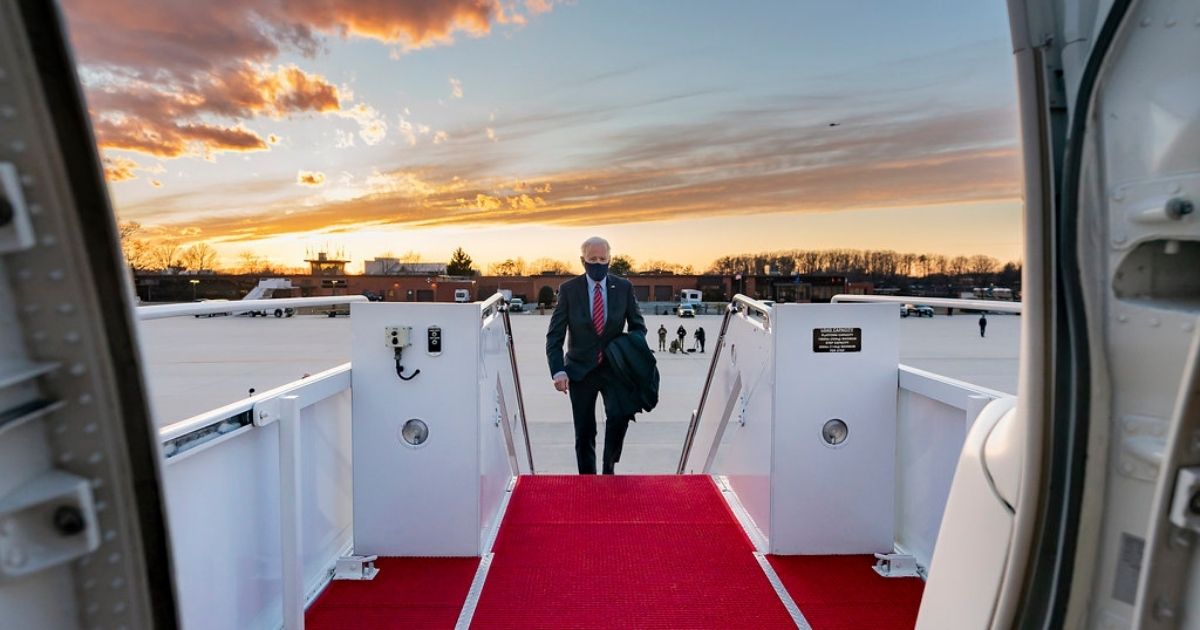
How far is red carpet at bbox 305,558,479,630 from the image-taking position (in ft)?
8.38

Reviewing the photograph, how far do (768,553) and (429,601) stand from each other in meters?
1.74

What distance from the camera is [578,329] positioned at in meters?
4.44

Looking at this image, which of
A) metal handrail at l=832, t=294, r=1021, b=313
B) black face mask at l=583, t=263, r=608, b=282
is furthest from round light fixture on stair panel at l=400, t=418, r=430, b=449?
metal handrail at l=832, t=294, r=1021, b=313

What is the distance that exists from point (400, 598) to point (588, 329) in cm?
222

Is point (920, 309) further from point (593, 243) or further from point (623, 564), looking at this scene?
point (623, 564)

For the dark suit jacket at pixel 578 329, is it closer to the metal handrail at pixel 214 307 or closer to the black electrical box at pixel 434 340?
the black electrical box at pixel 434 340

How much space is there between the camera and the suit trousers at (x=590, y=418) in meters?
4.48

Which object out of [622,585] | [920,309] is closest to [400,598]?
[622,585]

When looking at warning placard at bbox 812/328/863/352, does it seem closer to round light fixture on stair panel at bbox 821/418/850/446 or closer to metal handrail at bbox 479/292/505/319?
round light fixture on stair panel at bbox 821/418/850/446

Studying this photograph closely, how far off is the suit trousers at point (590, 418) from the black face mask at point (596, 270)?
0.65m

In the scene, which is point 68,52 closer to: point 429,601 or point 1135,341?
point 1135,341

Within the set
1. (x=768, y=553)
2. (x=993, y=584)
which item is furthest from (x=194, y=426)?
(x=768, y=553)

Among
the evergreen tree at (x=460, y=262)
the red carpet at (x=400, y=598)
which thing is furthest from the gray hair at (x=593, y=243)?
the evergreen tree at (x=460, y=262)

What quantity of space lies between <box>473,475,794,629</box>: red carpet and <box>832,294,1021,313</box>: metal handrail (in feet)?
4.96
